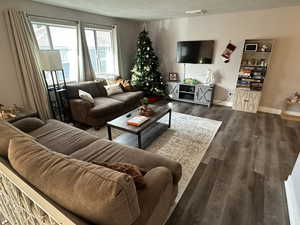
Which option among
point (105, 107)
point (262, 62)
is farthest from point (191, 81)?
point (105, 107)

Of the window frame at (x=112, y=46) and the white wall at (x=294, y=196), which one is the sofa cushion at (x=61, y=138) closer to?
the white wall at (x=294, y=196)

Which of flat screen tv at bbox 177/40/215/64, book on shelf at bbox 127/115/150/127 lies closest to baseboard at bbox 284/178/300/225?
book on shelf at bbox 127/115/150/127

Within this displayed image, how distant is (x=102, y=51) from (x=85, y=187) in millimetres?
4638

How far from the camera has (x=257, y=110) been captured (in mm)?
4242

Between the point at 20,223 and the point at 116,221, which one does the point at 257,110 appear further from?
the point at 20,223

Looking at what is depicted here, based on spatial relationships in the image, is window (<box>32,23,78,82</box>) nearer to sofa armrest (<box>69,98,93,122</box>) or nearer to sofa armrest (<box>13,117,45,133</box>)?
sofa armrest (<box>69,98,93,122</box>)

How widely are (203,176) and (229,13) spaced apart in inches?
158

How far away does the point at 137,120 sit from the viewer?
2.62 m

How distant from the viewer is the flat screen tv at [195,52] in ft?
14.7

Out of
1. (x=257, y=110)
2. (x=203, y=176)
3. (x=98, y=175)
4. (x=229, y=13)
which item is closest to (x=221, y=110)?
(x=257, y=110)

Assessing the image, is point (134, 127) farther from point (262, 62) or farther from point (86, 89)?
point (262, 62)

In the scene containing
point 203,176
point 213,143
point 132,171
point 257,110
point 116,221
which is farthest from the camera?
point 257,110

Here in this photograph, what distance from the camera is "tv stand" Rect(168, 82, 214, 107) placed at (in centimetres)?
451

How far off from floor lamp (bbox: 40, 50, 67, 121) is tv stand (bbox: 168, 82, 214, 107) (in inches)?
118
